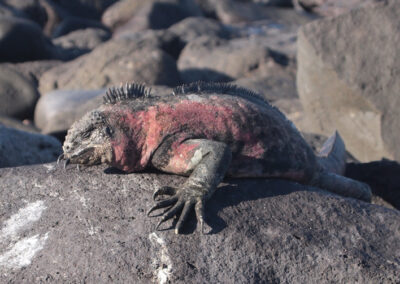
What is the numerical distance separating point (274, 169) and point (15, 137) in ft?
8.80

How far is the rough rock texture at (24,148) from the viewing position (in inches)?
163

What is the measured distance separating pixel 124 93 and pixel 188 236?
1.11 m

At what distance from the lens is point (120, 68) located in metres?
8.55

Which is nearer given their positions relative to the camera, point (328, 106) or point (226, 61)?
point (328, 106)

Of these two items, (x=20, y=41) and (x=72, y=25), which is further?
(x=72, y=25)

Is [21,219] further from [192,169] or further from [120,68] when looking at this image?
[120,68]

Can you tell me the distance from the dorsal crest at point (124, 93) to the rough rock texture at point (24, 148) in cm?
165

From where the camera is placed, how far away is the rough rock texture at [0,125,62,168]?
13.5ft

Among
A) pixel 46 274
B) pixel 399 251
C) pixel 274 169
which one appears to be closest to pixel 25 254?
pixel 46 274

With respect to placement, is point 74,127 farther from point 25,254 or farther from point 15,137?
point 15,137

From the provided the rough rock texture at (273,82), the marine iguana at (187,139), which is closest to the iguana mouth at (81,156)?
the marine iguana at (187,139)

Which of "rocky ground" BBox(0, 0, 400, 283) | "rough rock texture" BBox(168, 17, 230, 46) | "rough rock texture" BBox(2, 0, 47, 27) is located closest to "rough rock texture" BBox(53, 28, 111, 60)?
"rocky ground" BBox(0, 0, 400, 283)

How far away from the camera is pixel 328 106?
19.7 ft

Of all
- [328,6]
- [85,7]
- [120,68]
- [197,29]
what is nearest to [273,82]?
[120,68]
